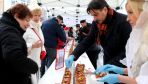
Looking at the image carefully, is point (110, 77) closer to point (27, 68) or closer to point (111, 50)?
point (27, 68)

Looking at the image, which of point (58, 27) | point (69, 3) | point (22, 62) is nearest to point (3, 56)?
point (22, 62)

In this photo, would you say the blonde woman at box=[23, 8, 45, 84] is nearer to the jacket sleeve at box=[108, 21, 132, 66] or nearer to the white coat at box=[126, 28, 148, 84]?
the jacket sleeve at box=[108, 21, 132, 66]

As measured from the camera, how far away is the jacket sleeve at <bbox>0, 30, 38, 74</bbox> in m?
2.03

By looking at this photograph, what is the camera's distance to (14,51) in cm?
203

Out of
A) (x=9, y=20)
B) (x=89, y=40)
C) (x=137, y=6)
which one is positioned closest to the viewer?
(x=137, y=6)

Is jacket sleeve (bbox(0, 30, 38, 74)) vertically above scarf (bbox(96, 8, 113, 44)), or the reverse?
scarf (bbox(96, 8, 113, 44))

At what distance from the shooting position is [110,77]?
66.4 inches

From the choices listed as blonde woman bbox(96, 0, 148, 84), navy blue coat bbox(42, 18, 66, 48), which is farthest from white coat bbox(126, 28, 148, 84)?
navy blue coat bbox(42, 18, 66, 48)

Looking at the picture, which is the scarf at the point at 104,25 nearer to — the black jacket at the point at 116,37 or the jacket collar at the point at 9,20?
the black jacket at the point at 116,37

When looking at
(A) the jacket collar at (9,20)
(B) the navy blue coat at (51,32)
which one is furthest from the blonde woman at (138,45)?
(B) the navy blue coat at (51,32)

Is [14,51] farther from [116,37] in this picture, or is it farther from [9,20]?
[116,37]

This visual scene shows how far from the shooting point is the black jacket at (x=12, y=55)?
203 centimetres

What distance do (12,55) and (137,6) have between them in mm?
947

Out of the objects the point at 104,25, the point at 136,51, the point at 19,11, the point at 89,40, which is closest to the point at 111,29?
the point at 104,25
